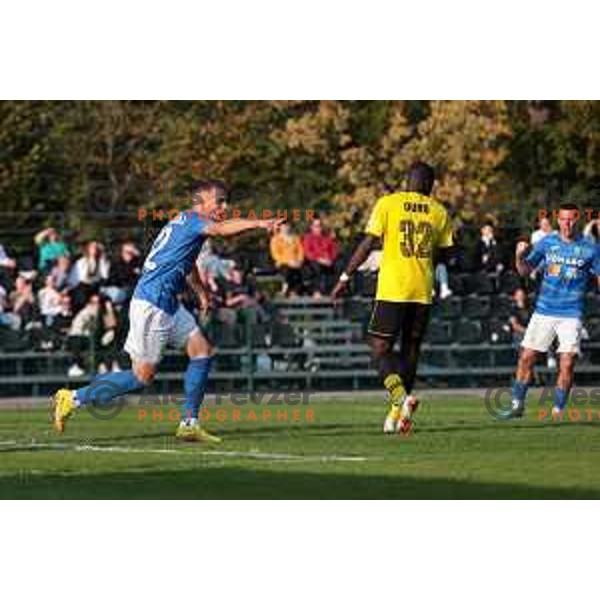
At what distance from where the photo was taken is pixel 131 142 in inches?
1423

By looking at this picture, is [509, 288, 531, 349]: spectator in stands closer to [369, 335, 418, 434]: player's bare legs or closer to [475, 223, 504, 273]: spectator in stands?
[475, 223, 504, 273]: spectator in stands

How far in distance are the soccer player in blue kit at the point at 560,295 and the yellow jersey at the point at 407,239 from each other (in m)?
2.37

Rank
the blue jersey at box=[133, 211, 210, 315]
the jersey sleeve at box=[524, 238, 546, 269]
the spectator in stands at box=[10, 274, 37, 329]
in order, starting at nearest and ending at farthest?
the blue jersey at box=[133, 211, 210, 315] < the jersey sleeve at box=[524, 238, 546, 269] < the spectator in stands at box=[10, 274, 37, 329]

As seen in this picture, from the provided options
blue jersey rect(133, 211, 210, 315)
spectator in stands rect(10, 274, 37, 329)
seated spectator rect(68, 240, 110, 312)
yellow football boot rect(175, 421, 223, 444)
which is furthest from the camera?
spectator in stands rect(10, 274, 37, 329)

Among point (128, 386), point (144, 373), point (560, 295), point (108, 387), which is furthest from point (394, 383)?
point (560, 295)

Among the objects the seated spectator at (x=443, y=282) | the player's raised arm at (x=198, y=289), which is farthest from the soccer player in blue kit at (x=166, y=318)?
the seated spectator at (x=443, y=282)

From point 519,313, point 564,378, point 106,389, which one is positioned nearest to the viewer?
point 106,389

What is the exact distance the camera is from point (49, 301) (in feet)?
91.4

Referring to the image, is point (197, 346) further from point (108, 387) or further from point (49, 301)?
point (49, 301)

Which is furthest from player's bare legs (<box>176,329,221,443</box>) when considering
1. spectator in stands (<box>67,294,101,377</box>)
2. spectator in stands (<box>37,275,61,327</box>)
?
spectator in stands (<box>37,275,61,327</box>)

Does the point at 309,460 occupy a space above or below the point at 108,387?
below

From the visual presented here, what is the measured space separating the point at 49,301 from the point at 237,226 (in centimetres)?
1177

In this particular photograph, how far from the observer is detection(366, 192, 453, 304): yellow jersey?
731 inches

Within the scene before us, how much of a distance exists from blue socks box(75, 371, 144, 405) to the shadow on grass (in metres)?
2.47
